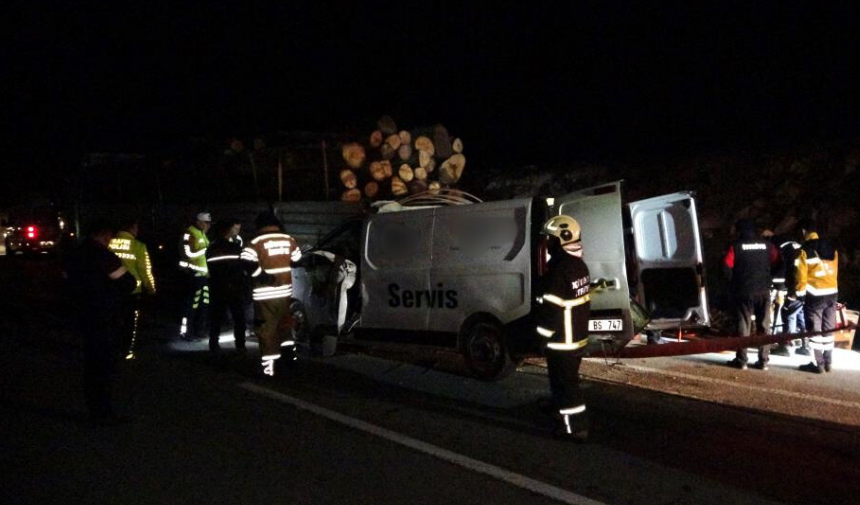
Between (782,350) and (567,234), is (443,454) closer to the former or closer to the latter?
(567,234)

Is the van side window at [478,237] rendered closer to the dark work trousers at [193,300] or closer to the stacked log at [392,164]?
the dark work trousers at [193,300]

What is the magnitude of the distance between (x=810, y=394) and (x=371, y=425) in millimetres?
4257

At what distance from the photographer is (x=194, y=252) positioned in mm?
10602

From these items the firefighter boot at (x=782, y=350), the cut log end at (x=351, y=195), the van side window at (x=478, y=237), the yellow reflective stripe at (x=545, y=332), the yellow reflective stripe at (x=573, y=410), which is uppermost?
the cut log end at (x=351, y=195)

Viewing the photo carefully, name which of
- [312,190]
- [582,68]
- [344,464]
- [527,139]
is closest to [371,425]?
[344,464]

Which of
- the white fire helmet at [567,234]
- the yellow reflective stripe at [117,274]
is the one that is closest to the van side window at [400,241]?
the white fire helmet at [567,234]

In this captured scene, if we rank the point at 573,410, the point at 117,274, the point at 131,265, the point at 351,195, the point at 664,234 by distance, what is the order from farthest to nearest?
the point at 351,195
the point at 131,265
the point at 664,234
the point at 117,274
the point at 573,410

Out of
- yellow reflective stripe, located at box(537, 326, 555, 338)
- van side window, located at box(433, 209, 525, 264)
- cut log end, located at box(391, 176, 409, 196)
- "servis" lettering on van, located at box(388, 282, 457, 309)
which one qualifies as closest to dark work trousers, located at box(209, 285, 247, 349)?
"servis" lettering on van, located at box(388, 282, 457, 309)

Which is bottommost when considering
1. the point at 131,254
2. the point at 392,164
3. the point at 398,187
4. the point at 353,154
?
the point at 131,254

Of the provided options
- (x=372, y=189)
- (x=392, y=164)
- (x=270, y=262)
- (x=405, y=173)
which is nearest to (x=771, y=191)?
(x=405, y=173)

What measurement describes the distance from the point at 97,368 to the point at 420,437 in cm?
273

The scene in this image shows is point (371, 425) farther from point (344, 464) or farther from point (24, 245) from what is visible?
point (24, 245)

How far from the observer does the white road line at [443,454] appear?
4691 mm

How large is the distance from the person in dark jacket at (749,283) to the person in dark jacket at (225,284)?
5.75 meters
